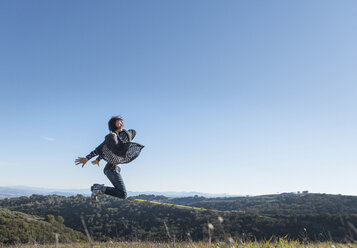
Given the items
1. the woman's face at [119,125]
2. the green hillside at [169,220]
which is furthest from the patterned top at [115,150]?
the green hillside at [169,220]

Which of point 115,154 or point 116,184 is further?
point 115,154

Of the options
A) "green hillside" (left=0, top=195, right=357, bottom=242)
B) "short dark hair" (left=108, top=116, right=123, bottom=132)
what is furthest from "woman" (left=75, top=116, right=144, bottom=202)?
"green hillside" (left=0, top=195, right=357, bottom=242)

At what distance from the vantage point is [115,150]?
6.59m

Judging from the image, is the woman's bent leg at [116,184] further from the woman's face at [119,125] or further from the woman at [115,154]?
the woman's face at [119,125]

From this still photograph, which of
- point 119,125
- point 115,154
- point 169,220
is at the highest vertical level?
point 119,125

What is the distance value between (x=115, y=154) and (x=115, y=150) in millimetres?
100

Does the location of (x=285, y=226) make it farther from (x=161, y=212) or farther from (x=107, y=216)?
(x=107, y=216)

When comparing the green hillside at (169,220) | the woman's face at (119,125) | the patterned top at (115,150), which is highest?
the woman's face at (119,125)

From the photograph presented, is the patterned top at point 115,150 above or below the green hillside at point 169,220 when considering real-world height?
above

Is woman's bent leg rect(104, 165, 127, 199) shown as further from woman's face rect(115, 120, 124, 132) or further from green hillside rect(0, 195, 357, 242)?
green hillside rect(0, 195, 357, 242)

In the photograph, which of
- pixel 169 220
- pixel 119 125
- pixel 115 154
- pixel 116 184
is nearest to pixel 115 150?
pixel 115 154

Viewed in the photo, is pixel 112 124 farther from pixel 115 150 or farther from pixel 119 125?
pixel 115 150

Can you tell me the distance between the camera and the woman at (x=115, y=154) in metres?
6.44

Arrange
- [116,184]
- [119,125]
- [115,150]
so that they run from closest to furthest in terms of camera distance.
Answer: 1. [116,184]
2. [115,150]
3. [119,125]
